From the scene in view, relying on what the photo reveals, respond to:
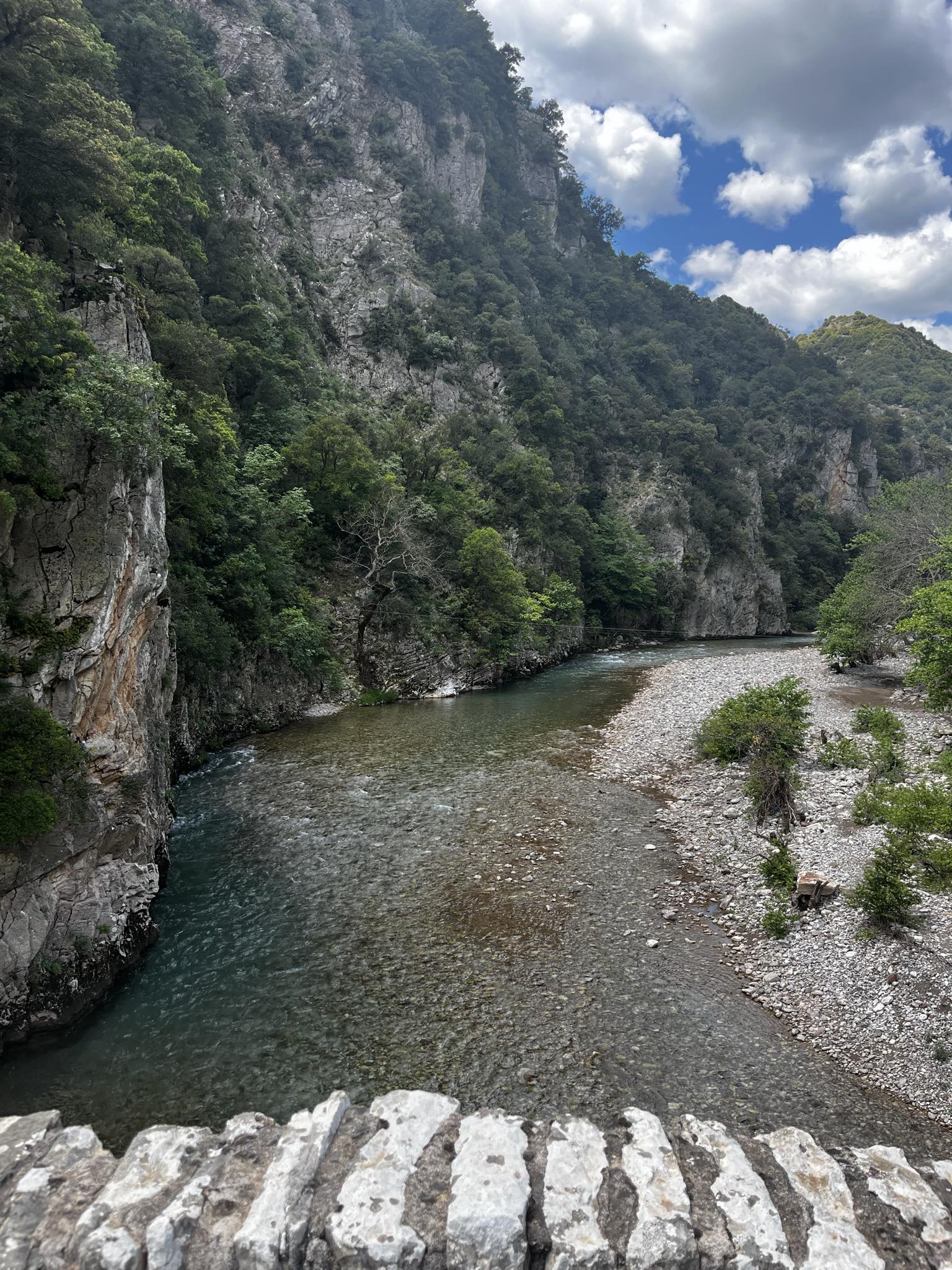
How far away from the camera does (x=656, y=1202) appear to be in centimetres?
384

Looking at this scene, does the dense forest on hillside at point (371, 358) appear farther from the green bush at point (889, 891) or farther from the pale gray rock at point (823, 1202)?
the green bush at point (889, 891)

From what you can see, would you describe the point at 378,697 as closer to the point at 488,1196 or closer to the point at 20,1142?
the point at 20,1142

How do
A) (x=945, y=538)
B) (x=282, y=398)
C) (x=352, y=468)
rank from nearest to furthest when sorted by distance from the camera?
1. (x=945, y=538)
2. (x=352, y=468)
3. (x=282, y=398)

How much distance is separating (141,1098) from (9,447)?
27.2ft

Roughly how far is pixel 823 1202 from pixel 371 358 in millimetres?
54234

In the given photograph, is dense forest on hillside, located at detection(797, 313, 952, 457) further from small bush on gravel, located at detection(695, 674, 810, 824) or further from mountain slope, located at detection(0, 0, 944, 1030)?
small bush on gravel, located at detection(695, 674, 810, 824)

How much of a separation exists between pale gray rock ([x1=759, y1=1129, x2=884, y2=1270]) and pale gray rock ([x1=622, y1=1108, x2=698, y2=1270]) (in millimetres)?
710

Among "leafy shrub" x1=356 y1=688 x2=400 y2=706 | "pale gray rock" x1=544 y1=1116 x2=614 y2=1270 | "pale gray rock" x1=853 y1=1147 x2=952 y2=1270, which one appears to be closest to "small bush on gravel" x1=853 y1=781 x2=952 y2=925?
"pale gray rock" x1=853 y1=1147 x2=952 y2=1270

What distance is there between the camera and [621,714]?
902 inches

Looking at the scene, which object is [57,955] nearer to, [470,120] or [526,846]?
[526,846]

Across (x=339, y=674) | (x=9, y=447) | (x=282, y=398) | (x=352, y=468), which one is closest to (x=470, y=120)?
(x=282, y=398)

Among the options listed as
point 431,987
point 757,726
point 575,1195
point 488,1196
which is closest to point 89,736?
point 431,987

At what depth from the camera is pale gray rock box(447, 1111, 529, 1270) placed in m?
3.52

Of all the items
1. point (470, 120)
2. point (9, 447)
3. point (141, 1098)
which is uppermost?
point (470, 120)
